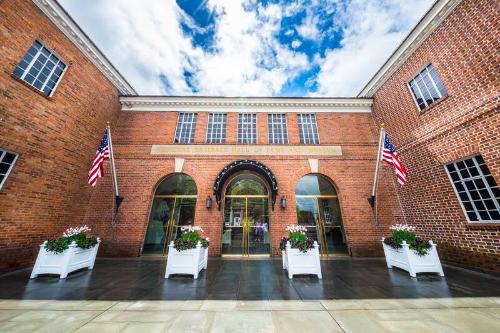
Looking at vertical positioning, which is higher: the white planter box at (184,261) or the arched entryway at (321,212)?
the arched entryway at (321,212)

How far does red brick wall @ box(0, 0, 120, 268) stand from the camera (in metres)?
5.70

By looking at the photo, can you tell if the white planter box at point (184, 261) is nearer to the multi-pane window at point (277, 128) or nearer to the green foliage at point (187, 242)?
the green foliage at point (187, 242)

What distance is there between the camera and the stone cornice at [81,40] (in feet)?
21.7

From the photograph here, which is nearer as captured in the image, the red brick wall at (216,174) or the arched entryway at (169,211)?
the red brick wall at (216,174)

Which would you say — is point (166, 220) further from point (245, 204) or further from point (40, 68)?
point (40, 68)

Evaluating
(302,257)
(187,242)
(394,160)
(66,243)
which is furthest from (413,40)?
(66,243)

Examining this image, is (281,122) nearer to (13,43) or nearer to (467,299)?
(467,299)

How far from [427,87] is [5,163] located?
15437mm

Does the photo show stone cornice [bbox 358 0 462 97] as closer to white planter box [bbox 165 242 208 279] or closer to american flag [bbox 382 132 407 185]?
american flag [bbox 382 132 407 185]

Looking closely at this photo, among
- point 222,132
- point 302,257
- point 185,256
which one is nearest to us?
point 302,257

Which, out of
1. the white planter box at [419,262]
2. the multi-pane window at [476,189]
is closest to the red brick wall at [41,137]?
the white planter box at [419,262]

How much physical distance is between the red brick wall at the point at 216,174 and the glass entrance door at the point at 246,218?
0.45 metres

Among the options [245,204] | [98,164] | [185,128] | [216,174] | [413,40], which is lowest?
[245,204]

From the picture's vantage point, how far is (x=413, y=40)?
7.42 m
